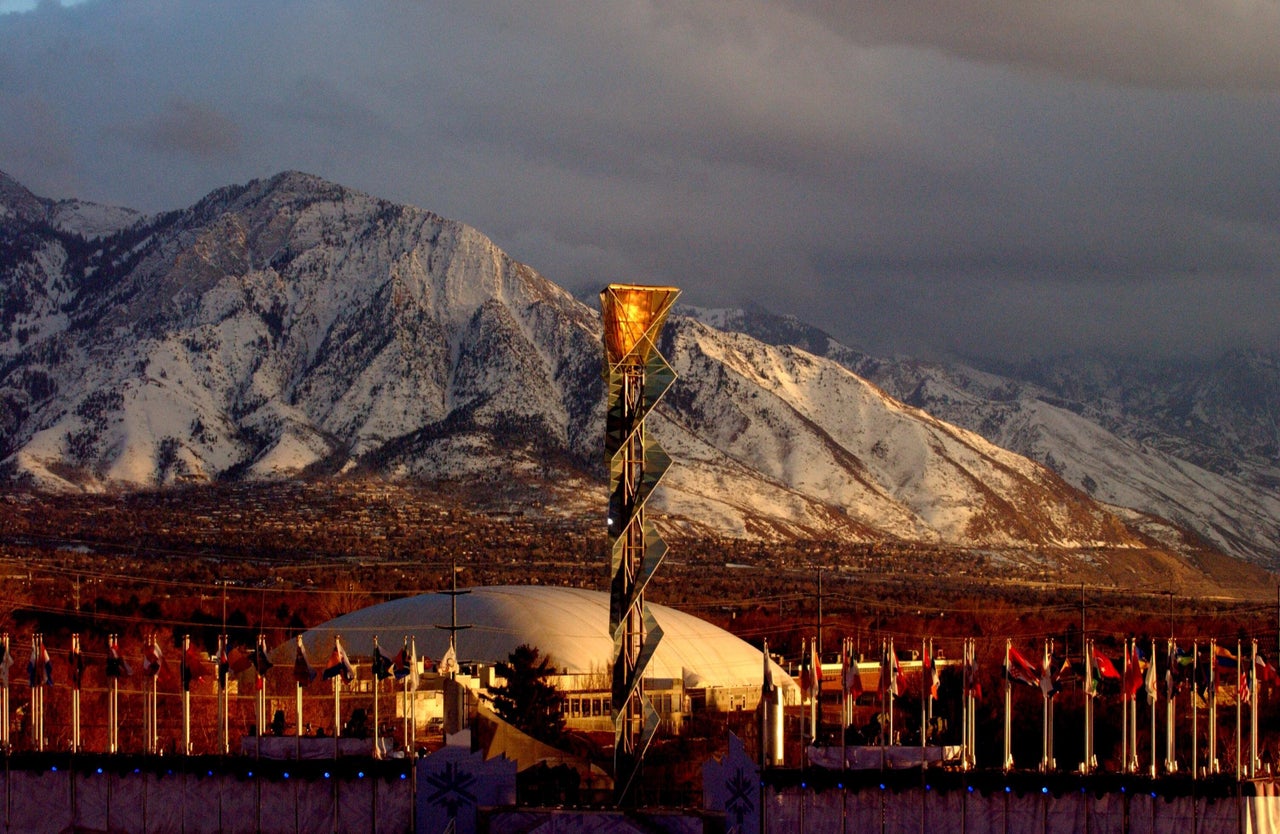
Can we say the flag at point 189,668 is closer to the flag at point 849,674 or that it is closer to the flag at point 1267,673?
the flag at point 849,674

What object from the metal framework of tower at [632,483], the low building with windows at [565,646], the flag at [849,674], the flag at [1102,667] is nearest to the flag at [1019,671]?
the flag at [1102,667]

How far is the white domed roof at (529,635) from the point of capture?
127375mm

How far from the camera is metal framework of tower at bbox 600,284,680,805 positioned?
72.8 metres

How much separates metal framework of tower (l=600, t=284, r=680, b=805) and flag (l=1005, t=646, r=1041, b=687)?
1341 cm

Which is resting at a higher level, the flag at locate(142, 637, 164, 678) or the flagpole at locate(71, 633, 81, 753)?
the flag at locate(142, 637, 164, 678)

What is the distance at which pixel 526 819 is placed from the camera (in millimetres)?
66688

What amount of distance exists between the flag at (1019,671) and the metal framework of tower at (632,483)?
1341 centimetres

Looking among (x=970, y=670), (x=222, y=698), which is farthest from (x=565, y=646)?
(x=970, y=670)

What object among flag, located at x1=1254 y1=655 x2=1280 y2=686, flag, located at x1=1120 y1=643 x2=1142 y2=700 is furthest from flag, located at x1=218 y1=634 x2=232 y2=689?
flag, located at x1=1254 y1=655 x2=1280 y2=686

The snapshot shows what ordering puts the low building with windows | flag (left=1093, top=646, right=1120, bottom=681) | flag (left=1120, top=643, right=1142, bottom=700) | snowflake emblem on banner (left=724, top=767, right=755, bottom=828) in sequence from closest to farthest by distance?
snowflake emblem on banner (left=724, top=767, right=755, bottom=828)
flag (left=1120, top=643, right=1142, bottom=700)
flag (left=1093, top=646, right=1120, bottom=681)
the low building with windows

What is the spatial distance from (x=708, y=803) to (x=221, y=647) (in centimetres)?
2095

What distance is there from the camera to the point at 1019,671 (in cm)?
7500

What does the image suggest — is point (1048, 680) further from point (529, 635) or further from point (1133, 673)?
point (529, 635)

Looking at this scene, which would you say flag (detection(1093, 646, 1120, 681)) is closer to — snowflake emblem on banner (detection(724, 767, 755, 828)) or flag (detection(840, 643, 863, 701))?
flag (detection(840, 643, 863, 701))
